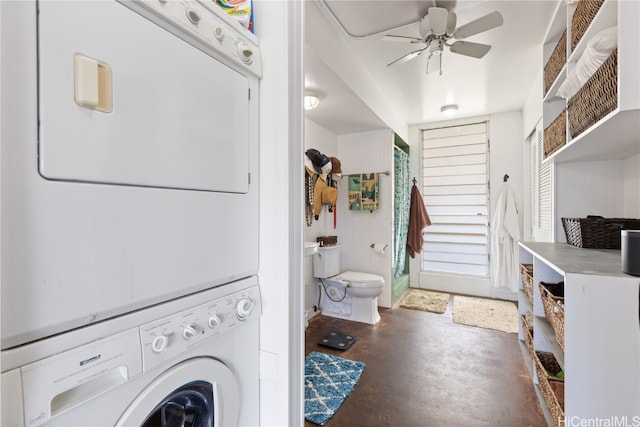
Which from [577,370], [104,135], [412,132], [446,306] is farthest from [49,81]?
[412,132]

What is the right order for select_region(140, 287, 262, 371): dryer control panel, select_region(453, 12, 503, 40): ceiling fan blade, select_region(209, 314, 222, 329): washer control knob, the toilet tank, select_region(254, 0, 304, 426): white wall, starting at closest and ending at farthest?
1. select_region(140, 287, 262, 371): dryer control panel
2. select_region(209, 314, 222, 329): washer control knob
3. select_region(254, 0, 304, 426): white wall
4. select_region(453, 12, 503, 40): ceiling fan blade
5. the toilet tank

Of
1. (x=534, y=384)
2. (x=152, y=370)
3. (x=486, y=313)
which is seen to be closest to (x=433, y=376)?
(x=534, y=384)

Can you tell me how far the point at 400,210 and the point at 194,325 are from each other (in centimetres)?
331

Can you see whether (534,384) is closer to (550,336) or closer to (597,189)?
(550,336)

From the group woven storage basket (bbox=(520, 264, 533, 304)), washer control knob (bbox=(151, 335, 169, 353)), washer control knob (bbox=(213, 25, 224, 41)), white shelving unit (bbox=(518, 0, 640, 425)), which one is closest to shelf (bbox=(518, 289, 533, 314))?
woven storage basket (bbox=(520, 264, 533, 304))

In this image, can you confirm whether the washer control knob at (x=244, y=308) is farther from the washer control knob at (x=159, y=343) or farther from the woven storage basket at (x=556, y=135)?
the woven storage basket at (x=556, y=135)

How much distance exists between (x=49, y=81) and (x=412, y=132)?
172 inches

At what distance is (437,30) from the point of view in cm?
182

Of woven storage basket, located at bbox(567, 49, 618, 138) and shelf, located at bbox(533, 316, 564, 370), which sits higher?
woven storage basket, located at bbox(567, 49, 618, 138)

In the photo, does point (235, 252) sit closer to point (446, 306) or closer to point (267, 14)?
point (267, 14)

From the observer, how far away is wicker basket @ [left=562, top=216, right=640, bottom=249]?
1.55 meters

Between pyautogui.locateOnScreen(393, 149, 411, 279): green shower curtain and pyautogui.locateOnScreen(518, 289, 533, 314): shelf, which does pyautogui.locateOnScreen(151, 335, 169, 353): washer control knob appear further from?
pyautogui.locateOnScreen(393, 149, 411, 279): green shower curtain

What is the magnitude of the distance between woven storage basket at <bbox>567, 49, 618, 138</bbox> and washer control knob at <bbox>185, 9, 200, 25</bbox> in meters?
1.48

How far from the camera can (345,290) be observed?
3.09 metres
